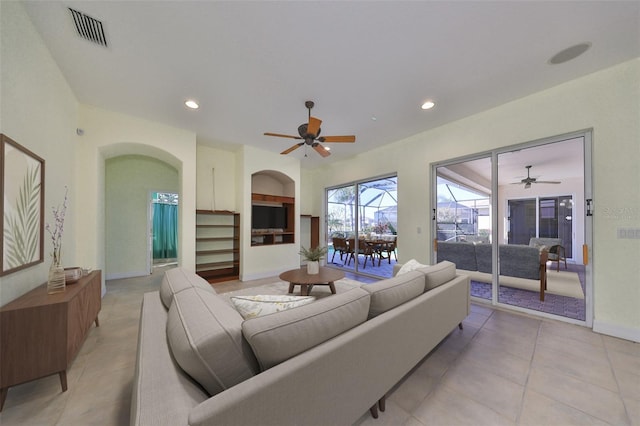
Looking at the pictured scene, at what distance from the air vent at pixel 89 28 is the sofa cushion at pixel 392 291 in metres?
3.12

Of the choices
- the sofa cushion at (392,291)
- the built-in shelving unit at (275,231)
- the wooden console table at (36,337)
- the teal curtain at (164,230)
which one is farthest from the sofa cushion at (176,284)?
the teal curtain at (164,230)

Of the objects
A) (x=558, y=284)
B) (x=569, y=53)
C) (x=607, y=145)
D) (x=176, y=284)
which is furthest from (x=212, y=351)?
(x=558, y=284)

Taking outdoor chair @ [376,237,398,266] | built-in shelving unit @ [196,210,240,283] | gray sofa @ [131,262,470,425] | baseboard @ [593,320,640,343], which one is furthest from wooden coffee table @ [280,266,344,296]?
baseboard @ [593,320,640,343]

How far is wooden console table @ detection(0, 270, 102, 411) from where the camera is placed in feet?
4.83

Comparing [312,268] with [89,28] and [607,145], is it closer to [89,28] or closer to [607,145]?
[89,28]

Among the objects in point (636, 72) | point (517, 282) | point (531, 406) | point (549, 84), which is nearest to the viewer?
point (531, 406)

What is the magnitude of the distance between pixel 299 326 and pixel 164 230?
741cm

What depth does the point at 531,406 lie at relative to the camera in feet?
4.95

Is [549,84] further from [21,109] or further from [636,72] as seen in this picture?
[21,109]

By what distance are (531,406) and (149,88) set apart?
4743 millimetres

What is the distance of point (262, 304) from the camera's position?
1.29 meters

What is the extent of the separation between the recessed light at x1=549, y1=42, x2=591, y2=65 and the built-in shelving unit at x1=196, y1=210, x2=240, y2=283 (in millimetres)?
5320

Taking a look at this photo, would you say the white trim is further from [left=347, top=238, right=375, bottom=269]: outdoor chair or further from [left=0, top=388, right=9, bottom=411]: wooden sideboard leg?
[left=347, top=238, right=375, bottom=269]: outdoor chair

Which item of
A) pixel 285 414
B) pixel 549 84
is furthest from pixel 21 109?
pixel 549 84
